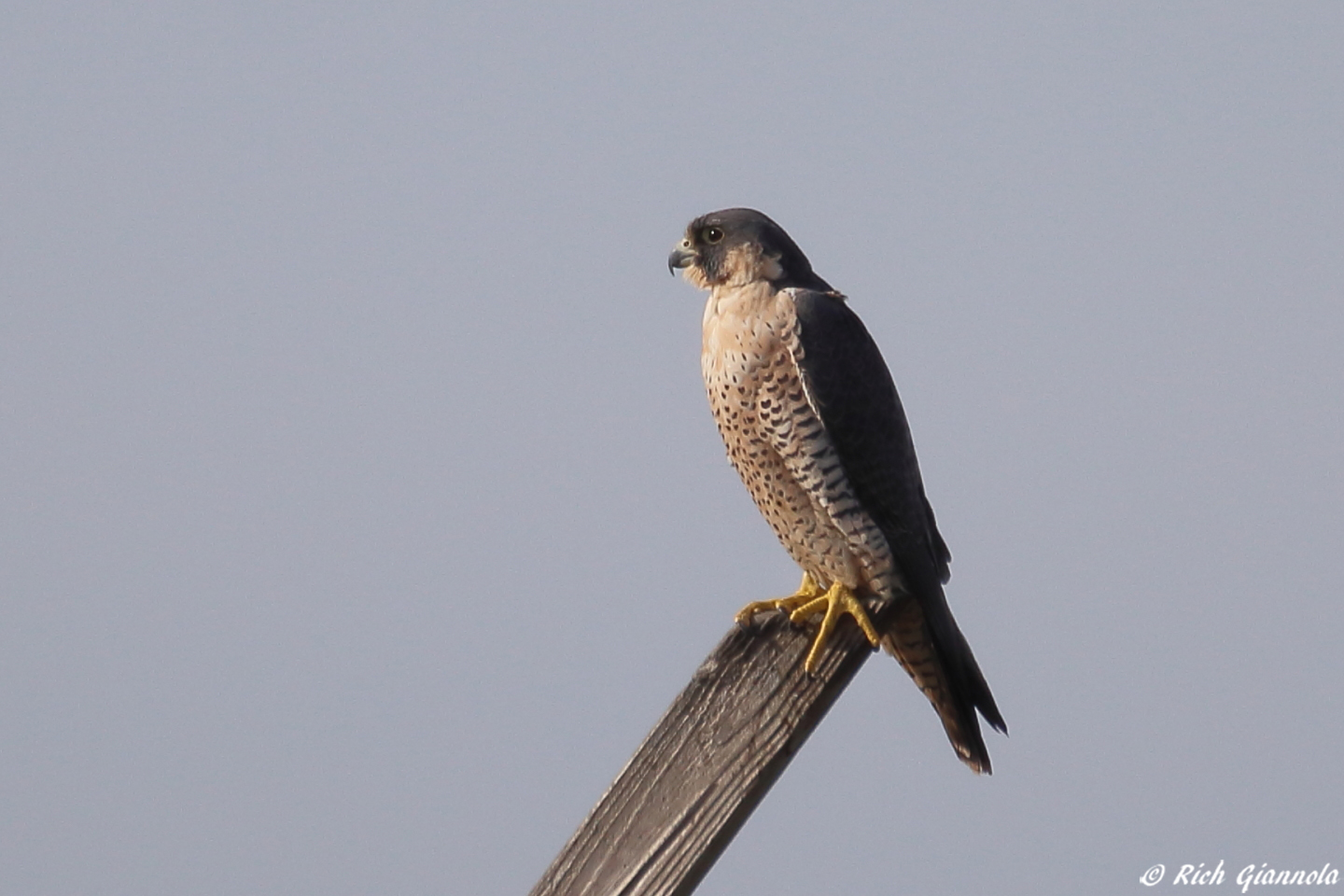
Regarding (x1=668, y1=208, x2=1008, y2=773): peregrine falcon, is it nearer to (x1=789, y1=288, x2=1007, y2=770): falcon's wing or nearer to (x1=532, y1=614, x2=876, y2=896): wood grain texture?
(x1=789, y1=288, x2=1007, y2=770): falcon's wing

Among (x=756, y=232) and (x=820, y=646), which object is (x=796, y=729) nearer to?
(x=820, y=646)

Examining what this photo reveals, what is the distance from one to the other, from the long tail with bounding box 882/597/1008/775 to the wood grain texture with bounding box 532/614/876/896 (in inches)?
36.4

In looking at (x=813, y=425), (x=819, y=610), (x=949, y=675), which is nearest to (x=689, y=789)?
(x=819, y=610)

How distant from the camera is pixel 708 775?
6.78 ft

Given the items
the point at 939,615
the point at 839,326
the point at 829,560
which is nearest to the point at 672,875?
the point at 939,615

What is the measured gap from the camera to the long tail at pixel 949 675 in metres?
3.04

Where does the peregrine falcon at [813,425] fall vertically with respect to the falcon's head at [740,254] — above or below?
below

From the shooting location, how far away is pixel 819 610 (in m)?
2.73

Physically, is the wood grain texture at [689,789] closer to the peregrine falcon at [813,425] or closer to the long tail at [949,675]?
the long tail at [949,675]

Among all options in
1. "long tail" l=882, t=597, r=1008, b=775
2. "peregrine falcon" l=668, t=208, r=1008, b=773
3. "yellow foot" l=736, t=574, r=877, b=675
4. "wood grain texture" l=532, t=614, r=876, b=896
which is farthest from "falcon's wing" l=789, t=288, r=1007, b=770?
"wood grain texture" l=532, t=614, r=876, b=896

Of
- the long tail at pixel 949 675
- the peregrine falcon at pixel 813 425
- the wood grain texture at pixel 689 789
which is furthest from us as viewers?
the peregrine falcon at pixel 813 425

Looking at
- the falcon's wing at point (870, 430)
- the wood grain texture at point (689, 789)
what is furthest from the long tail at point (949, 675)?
the wood grain texture at point (689, 789)

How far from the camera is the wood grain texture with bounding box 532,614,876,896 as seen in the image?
79.9 inches

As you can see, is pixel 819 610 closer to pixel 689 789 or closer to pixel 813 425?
pixel 689 789
